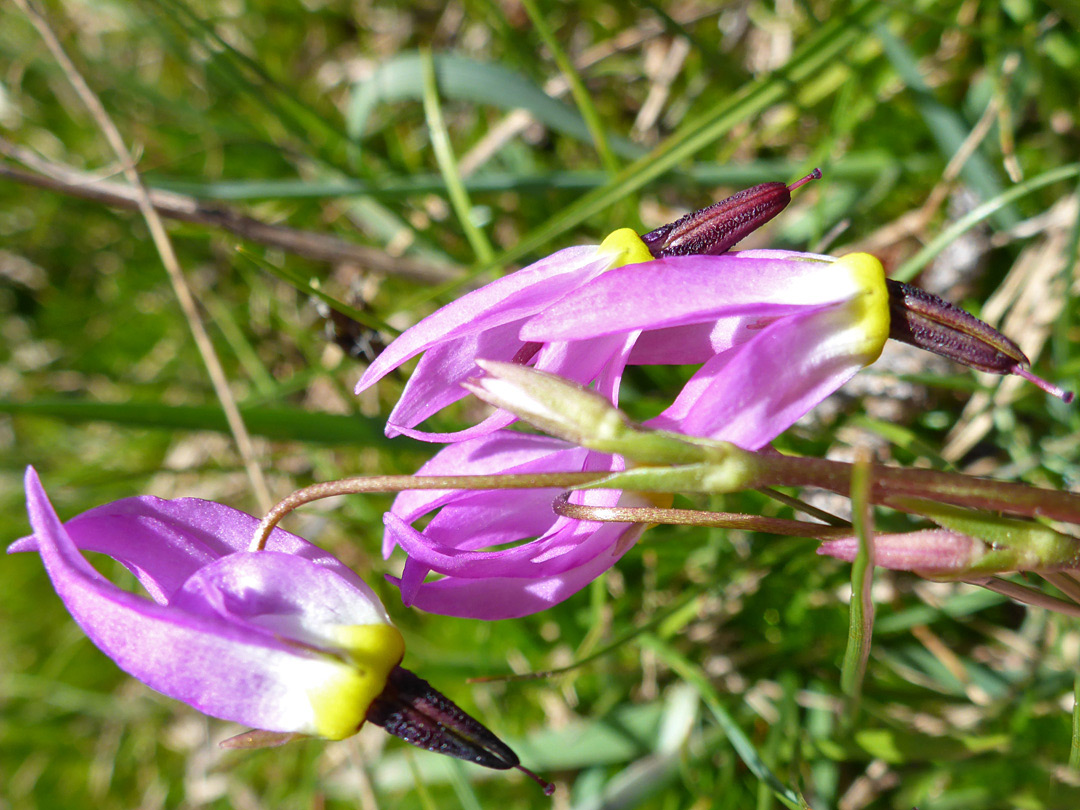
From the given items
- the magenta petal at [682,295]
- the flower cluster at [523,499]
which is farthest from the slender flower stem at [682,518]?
the magenta petal at [682,295]

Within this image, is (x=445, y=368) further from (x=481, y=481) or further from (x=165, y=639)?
(x=165, y=639)

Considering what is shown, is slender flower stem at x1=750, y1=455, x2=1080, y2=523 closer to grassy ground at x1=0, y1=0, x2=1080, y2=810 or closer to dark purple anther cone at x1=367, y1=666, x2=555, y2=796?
dark purple anther cone at x1=367, y1=666, x2=555, y2=796

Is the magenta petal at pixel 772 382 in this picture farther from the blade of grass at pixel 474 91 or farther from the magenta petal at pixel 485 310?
the blade of grass at pixel 474 91

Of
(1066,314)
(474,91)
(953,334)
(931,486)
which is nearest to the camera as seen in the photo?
(931,486)

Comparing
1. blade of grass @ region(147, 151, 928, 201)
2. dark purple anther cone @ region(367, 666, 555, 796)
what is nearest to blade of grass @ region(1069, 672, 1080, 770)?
dark purple anther cone @ region(367, 666, 555, 796)

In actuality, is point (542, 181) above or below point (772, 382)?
below

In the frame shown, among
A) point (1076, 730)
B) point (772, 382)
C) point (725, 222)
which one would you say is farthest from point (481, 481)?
point (1076, 730)

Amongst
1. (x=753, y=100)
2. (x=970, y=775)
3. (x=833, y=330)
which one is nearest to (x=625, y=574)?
(x=970, y=775)
